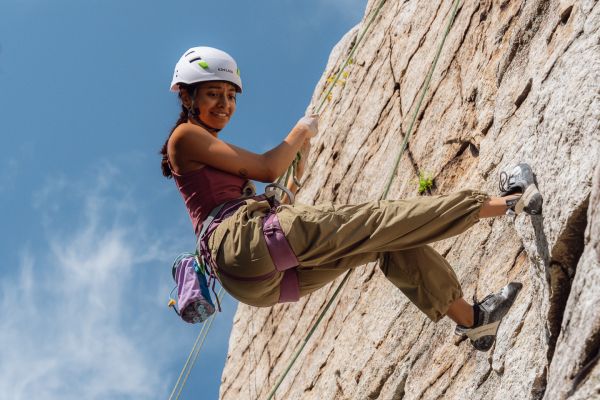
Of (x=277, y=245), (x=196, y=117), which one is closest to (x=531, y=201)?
(x=277, y=245)

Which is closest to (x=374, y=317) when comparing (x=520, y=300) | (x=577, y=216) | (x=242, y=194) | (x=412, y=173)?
(x=412, y=173)

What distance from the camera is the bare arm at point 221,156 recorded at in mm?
6633

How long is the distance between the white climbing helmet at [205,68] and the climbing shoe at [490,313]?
8.24 ft

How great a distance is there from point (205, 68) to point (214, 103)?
273 mm

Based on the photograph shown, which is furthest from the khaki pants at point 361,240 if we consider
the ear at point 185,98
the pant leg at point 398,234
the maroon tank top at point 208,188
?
the ear at point 185,98

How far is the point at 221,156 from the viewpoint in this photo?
6621 millimetres

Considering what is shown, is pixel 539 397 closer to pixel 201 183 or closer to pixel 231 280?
pixel 231 280

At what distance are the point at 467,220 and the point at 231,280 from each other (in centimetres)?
167

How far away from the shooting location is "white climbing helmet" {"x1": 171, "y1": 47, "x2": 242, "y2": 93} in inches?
280

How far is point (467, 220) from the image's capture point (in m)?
6.12

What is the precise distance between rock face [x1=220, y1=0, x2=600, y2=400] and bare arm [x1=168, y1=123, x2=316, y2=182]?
5.97 feet

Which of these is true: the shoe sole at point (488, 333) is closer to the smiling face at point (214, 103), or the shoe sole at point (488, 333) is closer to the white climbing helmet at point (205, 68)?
the smiling face at point (214, 103)

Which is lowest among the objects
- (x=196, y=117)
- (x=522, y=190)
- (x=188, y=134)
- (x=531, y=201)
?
(x=531, y=201)

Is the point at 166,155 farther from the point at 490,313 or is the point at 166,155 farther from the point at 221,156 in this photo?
the point at 490,313
